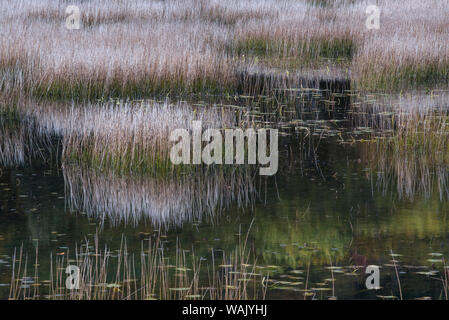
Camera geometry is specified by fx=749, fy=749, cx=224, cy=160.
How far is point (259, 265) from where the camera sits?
5766 mm

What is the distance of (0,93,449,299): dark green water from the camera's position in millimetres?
5637

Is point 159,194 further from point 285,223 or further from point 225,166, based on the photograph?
point 285,223

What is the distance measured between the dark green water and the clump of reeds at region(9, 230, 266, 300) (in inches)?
4.1

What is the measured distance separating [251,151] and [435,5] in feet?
40.2

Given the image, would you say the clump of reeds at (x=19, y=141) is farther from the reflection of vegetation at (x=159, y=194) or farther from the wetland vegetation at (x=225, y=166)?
the reflection of vegetation at (x=159, y=194)

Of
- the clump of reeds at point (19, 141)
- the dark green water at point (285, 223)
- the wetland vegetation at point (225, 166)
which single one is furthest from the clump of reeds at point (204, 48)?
the dark green water at point (285, 223)

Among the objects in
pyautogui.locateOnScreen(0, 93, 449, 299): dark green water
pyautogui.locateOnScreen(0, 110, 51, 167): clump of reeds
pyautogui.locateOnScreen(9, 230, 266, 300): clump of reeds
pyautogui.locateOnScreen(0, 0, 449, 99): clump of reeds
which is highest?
pyautogui.locateOnScreen(0, 0, 449, 99): clump of reeds

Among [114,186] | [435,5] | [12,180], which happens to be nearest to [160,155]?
[114,186]

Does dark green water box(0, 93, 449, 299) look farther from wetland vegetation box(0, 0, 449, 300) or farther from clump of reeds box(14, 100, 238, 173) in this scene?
clump of reeds box(14, 100, 238, 173)

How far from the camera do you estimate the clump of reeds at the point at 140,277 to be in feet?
16.7

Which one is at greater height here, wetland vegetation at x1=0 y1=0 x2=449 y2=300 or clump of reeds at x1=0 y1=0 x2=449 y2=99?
clump of reeds at x1=0 y1=0 x2=449 y2=99

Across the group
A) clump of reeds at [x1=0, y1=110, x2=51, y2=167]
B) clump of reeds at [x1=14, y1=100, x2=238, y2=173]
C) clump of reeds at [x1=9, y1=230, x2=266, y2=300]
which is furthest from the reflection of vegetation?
clump of reeds at [x1=9, y1=230, x2=266, y2=300]

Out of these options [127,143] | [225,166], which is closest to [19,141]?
[127,143]

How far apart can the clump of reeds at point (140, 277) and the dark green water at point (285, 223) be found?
0.10 meters
